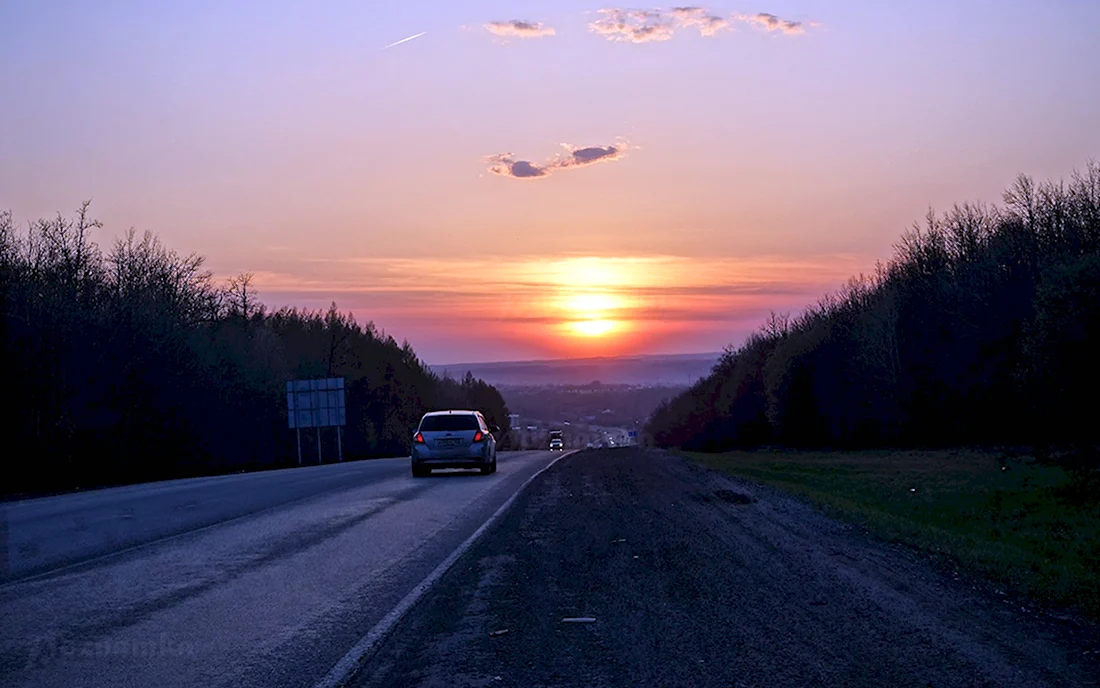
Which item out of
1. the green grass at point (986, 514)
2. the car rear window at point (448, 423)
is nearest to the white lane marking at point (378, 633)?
the green grass at point (986, 514)

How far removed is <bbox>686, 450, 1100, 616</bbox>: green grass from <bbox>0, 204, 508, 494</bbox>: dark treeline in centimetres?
2402

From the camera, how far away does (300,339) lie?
98812mm

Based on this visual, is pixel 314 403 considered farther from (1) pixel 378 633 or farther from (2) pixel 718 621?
(2) pixel 718 621

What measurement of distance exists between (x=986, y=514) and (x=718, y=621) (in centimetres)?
1267

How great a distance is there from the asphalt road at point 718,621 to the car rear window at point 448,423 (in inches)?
566

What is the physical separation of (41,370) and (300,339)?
57.7 meters

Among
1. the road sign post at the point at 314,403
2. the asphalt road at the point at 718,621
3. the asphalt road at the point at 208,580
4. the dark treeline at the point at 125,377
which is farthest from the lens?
the road sign post at the point at 314,403

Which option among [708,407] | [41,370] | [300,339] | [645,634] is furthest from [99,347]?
[708,407]

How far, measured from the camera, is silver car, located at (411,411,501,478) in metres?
28.9

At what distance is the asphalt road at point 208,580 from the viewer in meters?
A: 7.75

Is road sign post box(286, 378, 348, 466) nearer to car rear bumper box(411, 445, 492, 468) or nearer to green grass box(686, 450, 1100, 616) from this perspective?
green grass box(686, 450, 1100, 616)

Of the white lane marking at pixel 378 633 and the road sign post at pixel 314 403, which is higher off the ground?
the road sign post at pixel 314 403

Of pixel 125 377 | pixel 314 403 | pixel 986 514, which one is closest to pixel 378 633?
pixel 986 514

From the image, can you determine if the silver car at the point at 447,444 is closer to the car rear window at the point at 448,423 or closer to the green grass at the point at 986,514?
the car rear window at the point at 448,423
